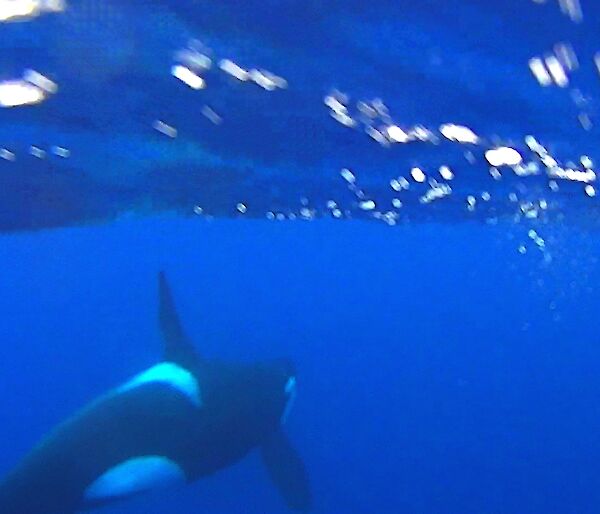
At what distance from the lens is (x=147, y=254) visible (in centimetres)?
6103

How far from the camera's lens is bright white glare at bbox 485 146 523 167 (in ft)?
50.4

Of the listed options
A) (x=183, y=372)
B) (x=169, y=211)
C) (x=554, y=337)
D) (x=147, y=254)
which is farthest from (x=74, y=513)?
(x=554, y=337)

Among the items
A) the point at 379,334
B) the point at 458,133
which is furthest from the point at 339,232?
the point at 379,334

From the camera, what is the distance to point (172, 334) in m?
15.6

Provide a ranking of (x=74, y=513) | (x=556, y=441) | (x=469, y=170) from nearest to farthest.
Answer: (x=74, y=513), (x=469, y=170), (x=556, y=441)

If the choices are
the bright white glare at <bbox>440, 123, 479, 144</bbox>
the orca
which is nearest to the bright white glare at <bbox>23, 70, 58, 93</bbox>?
the orca

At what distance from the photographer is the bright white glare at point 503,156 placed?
1535 centimetres

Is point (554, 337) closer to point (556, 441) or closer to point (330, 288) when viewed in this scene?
point (556, 441)

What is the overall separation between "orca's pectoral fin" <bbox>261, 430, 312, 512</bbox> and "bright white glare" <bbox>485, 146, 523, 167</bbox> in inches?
246

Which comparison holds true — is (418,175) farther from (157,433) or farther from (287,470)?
(157,433)

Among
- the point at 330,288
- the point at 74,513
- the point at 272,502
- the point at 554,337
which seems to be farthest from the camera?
the point at 554,337

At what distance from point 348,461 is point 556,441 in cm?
2932

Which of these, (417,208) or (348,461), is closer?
(417,208)

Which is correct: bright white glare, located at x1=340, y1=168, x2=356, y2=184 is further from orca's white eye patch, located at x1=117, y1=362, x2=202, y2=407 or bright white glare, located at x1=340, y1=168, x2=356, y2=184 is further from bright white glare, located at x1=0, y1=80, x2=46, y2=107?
bright white glare, located at x1=0, y1=80, x2=46, y2=107
